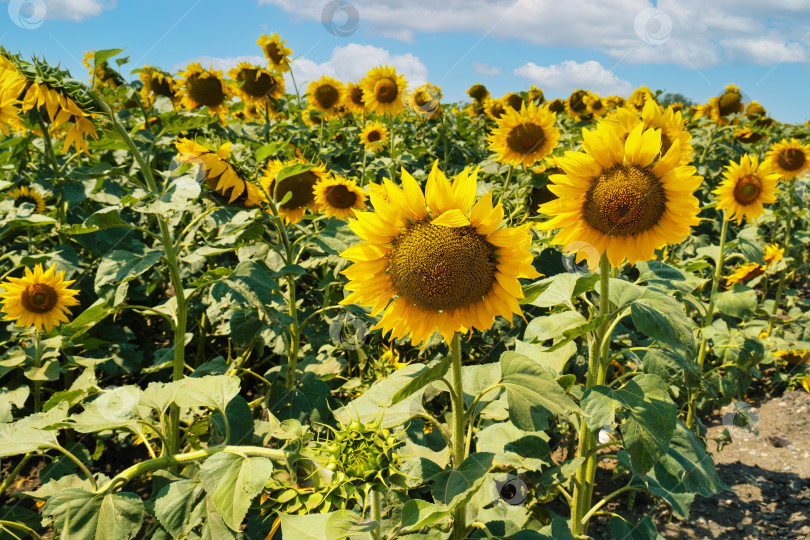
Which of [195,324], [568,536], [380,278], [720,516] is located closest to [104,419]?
[380,278]

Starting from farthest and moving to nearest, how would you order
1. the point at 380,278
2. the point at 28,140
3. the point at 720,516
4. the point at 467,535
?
the point at 28,140, the point at 720,516, the point at 467,535, the point at 380,278

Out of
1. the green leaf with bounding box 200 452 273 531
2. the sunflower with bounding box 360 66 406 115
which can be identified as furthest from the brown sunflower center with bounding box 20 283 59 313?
the sunflower with bounding box 360 66 406 115

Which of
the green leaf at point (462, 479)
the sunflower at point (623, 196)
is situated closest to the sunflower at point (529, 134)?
the sunflower at point (623, 196)

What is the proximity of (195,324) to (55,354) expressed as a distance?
3.01 ft

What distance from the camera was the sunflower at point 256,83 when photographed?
5223 mm

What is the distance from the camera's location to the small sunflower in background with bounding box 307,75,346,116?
6109 mm

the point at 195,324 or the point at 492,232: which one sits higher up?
the point at 195,324

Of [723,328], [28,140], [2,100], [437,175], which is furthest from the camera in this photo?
[28,140]

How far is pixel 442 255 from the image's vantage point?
128 centimetres

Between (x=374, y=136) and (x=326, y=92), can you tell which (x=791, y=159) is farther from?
(x=326, y=92)

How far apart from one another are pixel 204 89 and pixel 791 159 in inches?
207

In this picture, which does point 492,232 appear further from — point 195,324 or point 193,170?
point 195,324

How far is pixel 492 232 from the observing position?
1.32 metres

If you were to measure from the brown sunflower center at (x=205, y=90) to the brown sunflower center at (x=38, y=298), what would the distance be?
2596 mm
